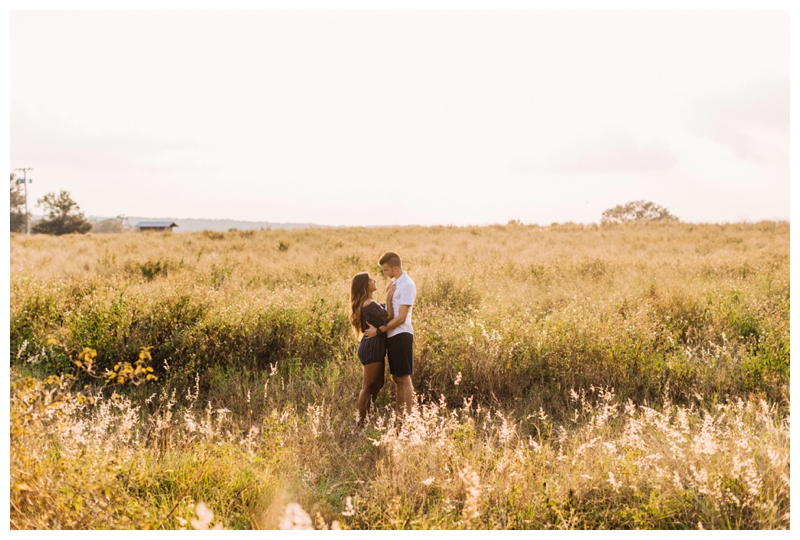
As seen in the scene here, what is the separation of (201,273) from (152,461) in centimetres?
790

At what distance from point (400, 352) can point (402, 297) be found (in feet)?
1.75

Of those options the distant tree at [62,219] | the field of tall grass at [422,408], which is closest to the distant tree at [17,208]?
the distant tree at [62,219]

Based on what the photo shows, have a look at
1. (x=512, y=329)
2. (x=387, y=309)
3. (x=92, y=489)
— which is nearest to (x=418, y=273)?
(x=512, y=329)

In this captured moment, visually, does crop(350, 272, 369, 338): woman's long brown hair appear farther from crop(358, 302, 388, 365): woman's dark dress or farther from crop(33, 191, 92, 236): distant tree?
crop(33, 191, 92, 236): distant tree

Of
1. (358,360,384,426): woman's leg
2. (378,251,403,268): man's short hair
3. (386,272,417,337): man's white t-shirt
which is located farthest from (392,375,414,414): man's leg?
(378,251,403,268): man's short hair

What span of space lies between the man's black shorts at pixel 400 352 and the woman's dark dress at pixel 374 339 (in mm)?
78

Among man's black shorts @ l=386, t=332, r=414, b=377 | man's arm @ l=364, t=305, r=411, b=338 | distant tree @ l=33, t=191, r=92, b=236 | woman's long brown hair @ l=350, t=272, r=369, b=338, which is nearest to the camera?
man's arm @ l=364, t=305, r=411, b=338

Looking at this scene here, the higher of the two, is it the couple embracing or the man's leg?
the couple embracing

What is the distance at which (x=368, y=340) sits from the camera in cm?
458

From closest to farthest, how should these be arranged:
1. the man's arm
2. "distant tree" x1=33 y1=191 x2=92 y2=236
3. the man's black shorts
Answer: the man's arm, the man's black shorts, "distant tree" x1=33 y1=191 x2=92 y2=236

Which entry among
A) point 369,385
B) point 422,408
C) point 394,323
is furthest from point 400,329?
point 422,408

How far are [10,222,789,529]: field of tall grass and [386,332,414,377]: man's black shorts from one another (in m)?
0.52

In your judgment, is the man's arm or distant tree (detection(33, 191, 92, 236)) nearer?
the man's arm

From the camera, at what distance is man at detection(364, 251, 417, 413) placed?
442cm
